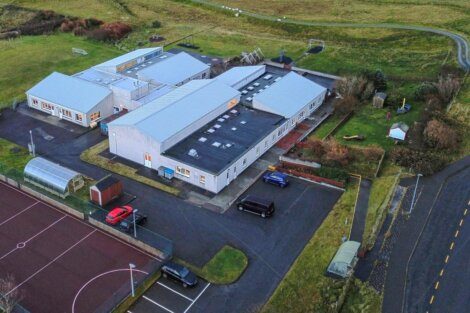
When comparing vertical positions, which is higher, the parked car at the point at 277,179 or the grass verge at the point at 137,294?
the parked car at the point at 277,179

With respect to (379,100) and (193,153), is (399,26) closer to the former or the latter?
(379,100)

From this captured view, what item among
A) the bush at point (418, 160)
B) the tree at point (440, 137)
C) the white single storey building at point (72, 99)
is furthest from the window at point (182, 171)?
the tree at point (440, 137)

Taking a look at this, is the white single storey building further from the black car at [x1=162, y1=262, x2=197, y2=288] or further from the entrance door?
the black car at [x1=162, y1=262, x2=197, y2=288]

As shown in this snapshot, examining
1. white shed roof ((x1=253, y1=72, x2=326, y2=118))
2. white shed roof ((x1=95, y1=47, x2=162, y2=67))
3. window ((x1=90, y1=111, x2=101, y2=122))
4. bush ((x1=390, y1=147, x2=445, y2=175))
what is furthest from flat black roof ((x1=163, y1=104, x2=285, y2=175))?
white shed roof ((x1=95, y1=47, x2=162, y2=67))

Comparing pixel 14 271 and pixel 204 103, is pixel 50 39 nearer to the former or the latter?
pixel 204 103

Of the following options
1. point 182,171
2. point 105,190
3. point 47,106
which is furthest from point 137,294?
point 47,106

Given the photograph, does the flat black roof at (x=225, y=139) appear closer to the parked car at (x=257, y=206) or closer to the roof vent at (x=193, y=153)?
the roof vent at (x=193, y=153)
